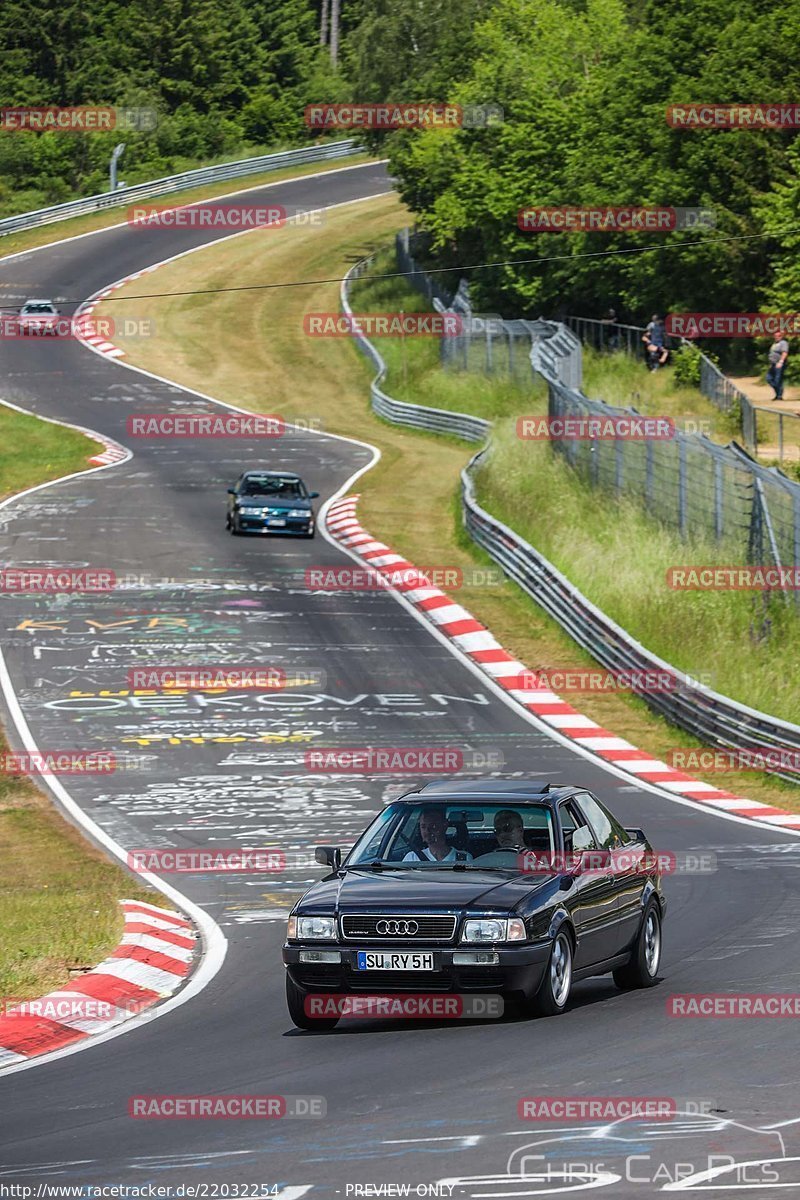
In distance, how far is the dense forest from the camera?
4966cm

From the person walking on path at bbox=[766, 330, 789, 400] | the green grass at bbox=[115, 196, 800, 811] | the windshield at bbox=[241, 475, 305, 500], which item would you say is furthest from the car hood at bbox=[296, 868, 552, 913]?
the person walking on path at bbox=[766, 330, 789, 400]

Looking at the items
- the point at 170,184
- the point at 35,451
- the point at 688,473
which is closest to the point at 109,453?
the point at 35,451

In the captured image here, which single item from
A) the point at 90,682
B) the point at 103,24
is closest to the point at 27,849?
the point at 90,682

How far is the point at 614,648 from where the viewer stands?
94.7ft

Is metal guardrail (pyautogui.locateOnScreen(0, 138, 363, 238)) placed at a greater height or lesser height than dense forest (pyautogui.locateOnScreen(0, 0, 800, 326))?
lesser

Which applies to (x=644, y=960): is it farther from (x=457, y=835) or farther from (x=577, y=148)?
(x=577, y=148)

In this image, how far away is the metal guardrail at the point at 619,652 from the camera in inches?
939

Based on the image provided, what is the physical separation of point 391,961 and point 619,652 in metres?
18.2

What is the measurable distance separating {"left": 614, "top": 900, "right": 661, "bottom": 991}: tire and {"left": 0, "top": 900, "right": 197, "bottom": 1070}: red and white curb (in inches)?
122

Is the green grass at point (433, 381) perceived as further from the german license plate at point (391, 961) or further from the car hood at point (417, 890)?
the german license plate at point (391, 961)

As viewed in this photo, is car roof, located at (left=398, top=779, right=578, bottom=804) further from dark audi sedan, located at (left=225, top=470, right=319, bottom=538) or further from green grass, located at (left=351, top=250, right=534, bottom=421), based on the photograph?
green grass, located at (left=351, top=250, right=534, bottom=421)

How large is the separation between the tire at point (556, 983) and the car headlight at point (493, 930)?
1.25 feet

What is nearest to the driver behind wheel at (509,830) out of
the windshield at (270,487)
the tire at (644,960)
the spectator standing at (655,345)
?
the tire at (644,960)

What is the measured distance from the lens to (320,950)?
1085 centimetres
